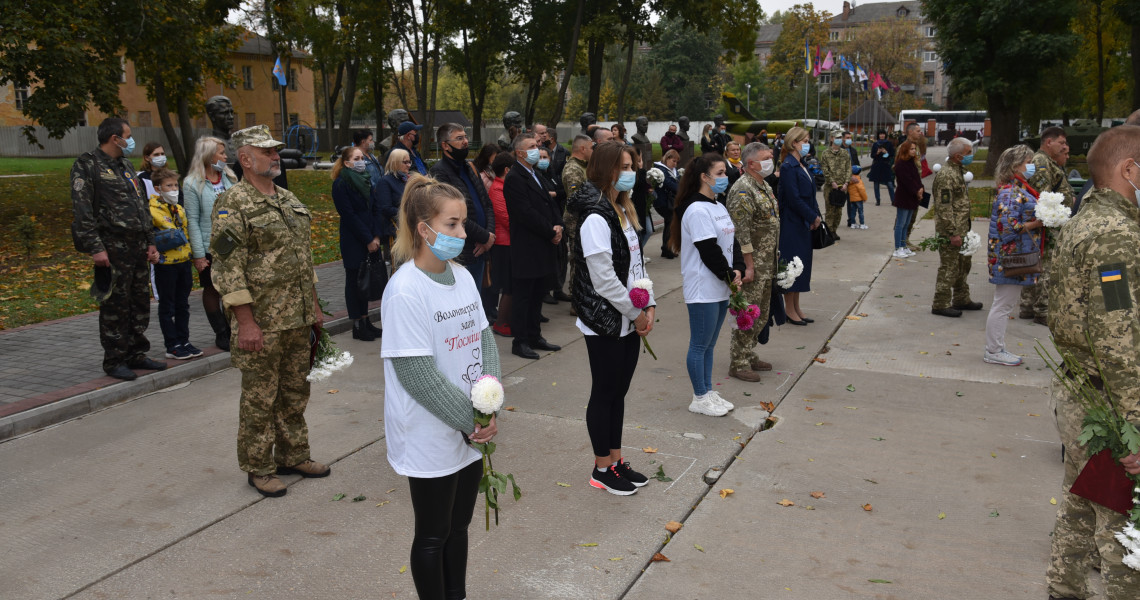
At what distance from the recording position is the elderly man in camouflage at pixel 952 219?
29.7 ft

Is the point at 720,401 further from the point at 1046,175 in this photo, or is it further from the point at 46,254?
the point at 46,254

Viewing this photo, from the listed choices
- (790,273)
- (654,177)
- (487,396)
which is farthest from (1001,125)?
(487,396)

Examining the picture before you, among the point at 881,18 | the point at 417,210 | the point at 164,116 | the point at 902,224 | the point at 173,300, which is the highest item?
the point at 881,18

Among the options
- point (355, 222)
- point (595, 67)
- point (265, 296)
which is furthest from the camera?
point (595, 67)

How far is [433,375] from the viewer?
3.04 meters

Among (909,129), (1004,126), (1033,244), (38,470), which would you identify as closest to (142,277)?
(38,470)

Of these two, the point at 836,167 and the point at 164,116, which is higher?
the point at 164,116

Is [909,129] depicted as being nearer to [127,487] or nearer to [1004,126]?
[127,487]

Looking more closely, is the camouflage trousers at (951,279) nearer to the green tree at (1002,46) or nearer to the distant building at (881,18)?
the green tree at (1002,46)

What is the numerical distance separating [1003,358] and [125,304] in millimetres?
7646

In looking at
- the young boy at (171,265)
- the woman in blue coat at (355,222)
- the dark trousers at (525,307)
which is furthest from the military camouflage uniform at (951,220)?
the young boy at (171,265)

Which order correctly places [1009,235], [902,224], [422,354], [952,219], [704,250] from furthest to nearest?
[902,224] → [952,219] → [1009,235] → [704,250] → [422,354]

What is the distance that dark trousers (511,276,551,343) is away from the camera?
324 inches

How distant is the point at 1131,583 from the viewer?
3.08 metres
